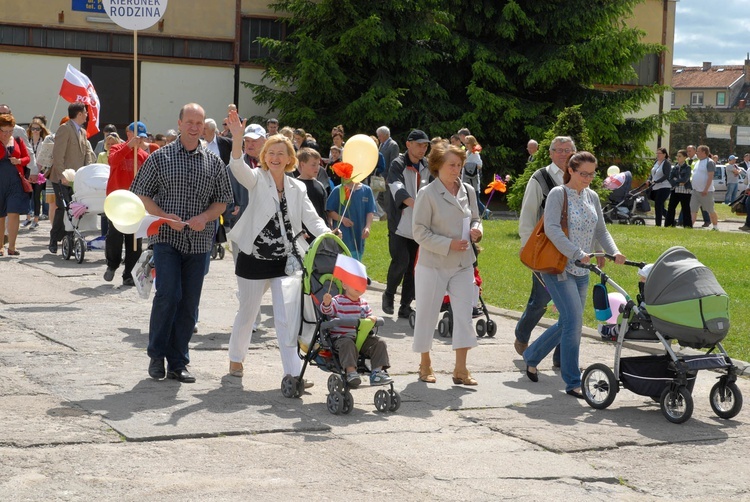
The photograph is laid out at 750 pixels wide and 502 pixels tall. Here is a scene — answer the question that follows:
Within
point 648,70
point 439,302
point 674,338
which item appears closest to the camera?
point 674,338

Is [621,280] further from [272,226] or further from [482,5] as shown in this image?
[482,5]

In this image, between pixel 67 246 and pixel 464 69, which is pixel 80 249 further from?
pixel 464 69

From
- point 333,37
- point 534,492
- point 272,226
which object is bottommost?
point 534,492

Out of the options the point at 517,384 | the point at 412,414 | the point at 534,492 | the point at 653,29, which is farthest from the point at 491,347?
the point at 653,29

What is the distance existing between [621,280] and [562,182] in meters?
5.99

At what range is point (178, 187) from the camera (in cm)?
842

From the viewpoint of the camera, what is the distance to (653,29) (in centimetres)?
4322

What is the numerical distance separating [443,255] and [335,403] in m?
1.86

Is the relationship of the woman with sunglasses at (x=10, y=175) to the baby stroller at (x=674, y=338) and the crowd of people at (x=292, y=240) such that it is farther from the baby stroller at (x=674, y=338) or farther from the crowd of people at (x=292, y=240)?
the baby stroller at (x=674, y=338)

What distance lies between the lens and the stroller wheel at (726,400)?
793 centimetres

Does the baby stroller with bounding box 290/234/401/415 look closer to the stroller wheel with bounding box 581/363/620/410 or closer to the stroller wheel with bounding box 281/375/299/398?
the stroller wheel with bounding box 281/375/299/398

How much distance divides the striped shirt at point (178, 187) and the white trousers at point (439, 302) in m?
1.80

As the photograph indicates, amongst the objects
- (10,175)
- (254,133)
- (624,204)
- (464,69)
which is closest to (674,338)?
(254,133)

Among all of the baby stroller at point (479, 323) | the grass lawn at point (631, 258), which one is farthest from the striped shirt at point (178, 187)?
the grass lawn at point (631, 258)
